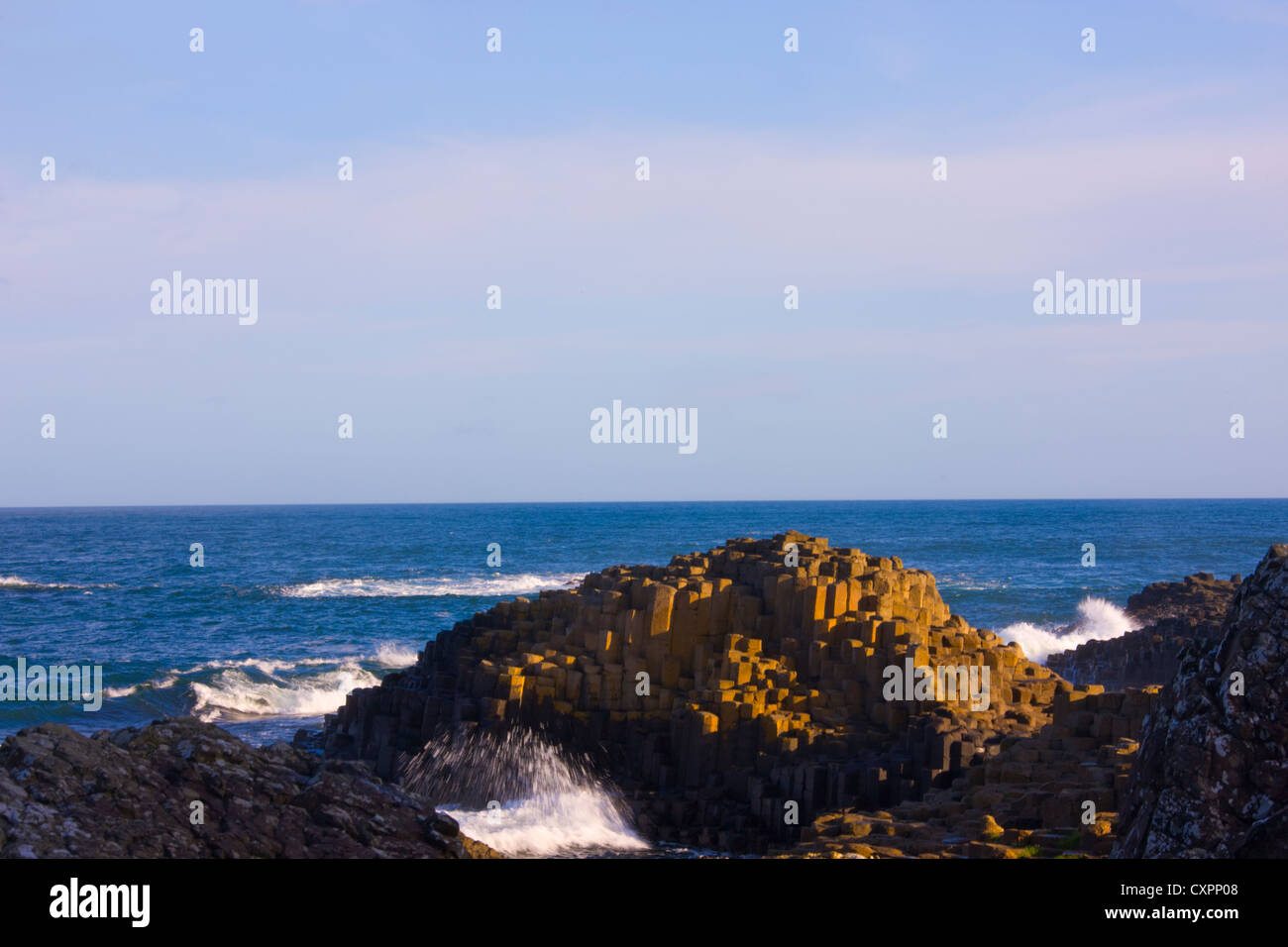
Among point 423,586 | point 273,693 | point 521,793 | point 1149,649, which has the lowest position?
point 273,693

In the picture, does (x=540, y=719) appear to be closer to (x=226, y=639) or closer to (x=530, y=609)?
(x=530, y=609)

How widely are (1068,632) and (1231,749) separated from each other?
1481 inches

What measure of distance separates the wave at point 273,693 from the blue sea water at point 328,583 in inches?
3.1

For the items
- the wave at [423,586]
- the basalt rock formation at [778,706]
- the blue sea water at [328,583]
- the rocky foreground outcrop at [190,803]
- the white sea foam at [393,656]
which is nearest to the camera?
the rocky foreground outcrop at [190,803]

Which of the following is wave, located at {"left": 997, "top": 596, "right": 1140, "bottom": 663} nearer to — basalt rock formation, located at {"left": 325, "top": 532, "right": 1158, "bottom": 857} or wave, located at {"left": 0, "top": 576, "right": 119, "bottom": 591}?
basalt rock formation, located at {"left": 325, "top": 532, "right": 1158, "bottom": 857}

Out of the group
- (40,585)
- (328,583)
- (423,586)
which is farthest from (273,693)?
(40,585)

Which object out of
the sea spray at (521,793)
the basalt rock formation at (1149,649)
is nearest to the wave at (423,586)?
the basalt rock formation at (1149,649)

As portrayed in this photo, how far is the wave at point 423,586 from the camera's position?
57938mm

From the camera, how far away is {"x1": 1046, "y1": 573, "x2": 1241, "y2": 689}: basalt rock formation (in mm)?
27000

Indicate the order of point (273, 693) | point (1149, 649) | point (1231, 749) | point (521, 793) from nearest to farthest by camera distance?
1. point (1231, 749)
2. point (521, 793)
3. point (1149, 649)
4. point (273, 693)

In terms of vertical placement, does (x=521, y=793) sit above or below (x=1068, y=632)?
above

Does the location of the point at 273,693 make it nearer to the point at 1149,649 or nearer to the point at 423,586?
the point at 1149,649

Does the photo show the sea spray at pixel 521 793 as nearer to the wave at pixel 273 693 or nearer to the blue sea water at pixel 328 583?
the blue sea water at pixel 328 583

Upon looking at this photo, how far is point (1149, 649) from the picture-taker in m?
27.6
